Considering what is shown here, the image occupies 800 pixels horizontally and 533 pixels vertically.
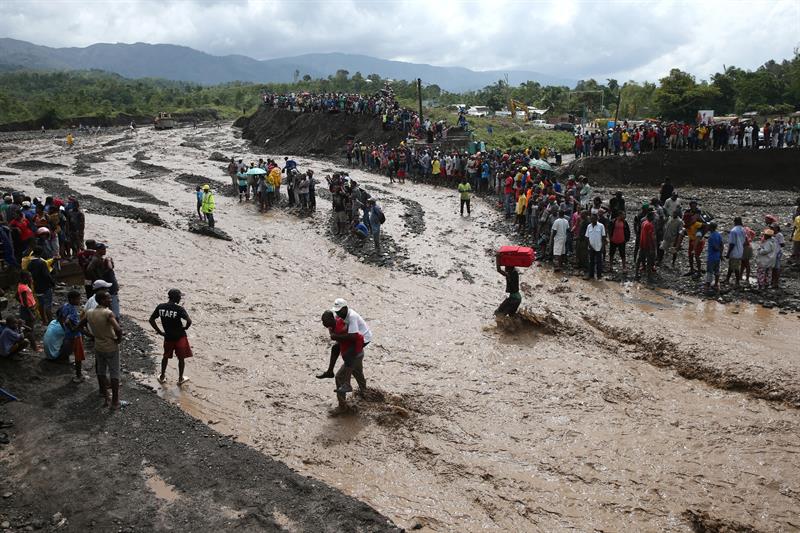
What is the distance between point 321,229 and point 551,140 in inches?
869

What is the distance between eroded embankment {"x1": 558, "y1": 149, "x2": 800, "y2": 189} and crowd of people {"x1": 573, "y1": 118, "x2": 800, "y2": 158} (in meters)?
0.50

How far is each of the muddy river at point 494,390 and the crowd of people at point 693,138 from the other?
15.7 metres

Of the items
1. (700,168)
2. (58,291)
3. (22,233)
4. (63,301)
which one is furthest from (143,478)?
(700,168)

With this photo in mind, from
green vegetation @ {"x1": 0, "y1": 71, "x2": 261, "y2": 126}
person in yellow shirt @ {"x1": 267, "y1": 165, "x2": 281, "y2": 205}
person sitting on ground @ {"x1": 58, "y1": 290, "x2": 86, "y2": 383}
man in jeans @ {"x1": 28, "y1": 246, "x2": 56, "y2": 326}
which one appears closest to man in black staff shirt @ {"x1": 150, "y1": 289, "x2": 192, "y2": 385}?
person sitting on ground @ {"x1": 58, "y1": 290, "x2": 86, "y2": 383}

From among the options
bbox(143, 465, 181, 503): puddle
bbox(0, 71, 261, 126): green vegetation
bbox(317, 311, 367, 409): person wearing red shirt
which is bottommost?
bbox(143, 465, 181, 503): puddle

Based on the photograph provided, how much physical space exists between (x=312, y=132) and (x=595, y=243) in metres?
33.9

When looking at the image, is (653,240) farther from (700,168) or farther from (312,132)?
(312,132)

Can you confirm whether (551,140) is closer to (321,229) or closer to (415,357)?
(321,229)

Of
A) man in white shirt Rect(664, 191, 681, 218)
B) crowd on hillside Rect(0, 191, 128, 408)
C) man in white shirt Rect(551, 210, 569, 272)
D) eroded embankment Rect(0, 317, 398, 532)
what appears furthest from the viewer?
man in white shirt Rect(664, 191, 681, 218)

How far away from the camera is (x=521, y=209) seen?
62.6 ft

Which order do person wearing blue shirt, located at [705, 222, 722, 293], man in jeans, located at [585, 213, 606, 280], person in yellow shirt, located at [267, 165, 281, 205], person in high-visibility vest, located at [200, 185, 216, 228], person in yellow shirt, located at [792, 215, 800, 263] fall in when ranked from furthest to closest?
person in yellow shirt, located at [267, 165, 281, 205], person in high-visibility vest, located at [200, 185, 216, 228], person in yellow shirt, located at [792, 215, 800, 263], man in jeans, located at [585, 213, 606, 280], person wearing blue shirt, located at [705, 222, 722, 293]

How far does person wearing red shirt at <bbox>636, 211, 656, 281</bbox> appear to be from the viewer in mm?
13719

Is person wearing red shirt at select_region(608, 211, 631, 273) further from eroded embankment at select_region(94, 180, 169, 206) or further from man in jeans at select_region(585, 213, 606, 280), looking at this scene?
eroded embankment at select_region(94, 180, 169, 206)

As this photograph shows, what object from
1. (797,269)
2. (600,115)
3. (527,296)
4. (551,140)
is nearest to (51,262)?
(527,296)
